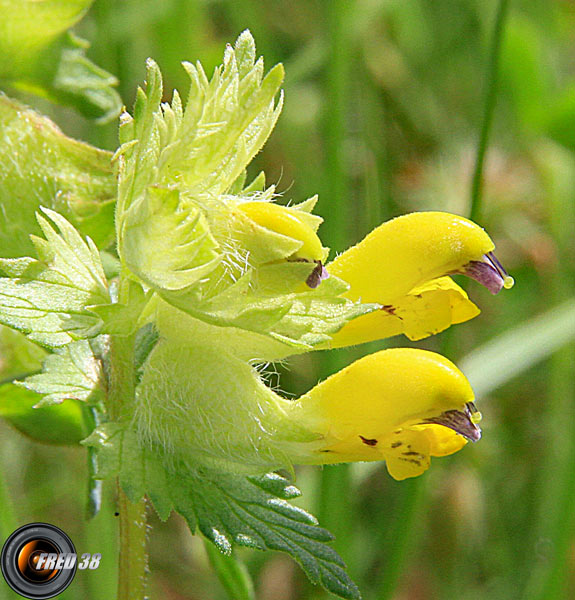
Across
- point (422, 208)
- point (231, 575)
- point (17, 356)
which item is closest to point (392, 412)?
point (231, 575)

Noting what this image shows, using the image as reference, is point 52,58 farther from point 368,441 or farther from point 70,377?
point 368,441

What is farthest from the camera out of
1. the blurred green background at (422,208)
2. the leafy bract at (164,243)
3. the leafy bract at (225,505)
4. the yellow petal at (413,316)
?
the blurred green background at (422,208)

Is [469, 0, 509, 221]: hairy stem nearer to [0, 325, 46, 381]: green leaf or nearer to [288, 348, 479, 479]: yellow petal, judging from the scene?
[288, 348, 479, 479]: yellow petal

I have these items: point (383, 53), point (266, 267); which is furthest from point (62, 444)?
point (383, 53)

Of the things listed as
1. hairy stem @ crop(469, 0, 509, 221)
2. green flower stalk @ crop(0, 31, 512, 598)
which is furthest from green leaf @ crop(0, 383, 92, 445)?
hairy stem @ crop(469, 0, 509, 221)

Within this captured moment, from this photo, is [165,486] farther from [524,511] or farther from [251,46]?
[524,511]

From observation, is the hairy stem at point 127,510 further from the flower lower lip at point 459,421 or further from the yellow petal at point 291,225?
the flower lower lip at point 459,421

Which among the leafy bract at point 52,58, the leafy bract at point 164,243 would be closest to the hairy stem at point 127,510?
the leafy bract at point 164,243
